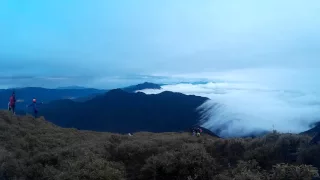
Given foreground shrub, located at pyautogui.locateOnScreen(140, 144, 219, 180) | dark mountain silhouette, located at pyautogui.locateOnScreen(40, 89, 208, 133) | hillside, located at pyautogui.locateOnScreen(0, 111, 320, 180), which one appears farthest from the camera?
dark mountain silhouette, located at pyautogui.locateOnScreen(40, 89, 208, 133)

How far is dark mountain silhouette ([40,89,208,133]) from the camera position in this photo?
255 feet

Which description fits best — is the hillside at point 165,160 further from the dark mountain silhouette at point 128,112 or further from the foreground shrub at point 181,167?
the dark mountain silhouette at point 128,112

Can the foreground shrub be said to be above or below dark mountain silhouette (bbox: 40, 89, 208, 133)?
above

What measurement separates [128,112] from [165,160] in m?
75.0

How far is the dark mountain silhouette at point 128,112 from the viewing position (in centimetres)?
7769

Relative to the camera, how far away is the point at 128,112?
279 feet

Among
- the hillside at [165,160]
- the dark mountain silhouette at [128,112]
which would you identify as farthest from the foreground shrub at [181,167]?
the dark mountain silhouette at [128,112]

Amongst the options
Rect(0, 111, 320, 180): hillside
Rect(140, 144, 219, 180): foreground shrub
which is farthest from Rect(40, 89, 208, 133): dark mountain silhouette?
Rect(140, 144, 219, 180): foreground shrub

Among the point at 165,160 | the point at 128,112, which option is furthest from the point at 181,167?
the point at 128,112

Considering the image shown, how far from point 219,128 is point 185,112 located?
42.3ft

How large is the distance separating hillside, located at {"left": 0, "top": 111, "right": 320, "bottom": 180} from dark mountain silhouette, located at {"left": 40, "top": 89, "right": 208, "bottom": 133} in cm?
5793

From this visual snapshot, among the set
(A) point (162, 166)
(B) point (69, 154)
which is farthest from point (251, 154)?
(B) point (69, 154)

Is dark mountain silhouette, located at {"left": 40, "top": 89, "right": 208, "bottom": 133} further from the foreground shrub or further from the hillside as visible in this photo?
the foreground shrub

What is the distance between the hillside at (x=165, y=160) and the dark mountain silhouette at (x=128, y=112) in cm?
5793
